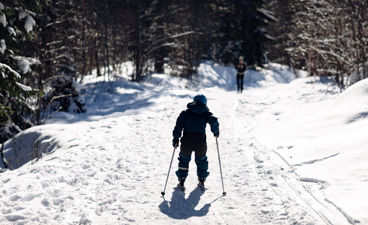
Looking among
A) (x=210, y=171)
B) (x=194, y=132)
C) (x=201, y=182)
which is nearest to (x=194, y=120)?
(x=194, y=132)

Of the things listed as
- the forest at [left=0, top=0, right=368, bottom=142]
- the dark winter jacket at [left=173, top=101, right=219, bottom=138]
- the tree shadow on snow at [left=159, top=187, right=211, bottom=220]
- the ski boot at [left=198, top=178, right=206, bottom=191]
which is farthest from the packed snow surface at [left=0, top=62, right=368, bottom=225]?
the forest at [left=0, top=0, right=368, bottom=142]

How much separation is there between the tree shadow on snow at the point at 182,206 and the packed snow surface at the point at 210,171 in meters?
0.02

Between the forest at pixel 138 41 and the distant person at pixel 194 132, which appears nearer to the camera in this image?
the distant person at pixel 194 132

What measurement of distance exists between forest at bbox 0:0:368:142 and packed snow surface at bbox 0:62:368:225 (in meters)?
1.41

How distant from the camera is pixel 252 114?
1289 cm

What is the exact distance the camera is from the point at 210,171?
22.6ft

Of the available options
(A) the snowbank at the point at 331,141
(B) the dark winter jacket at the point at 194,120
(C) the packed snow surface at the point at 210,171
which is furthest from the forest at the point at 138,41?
(A) the snowbank at the point at 331,141

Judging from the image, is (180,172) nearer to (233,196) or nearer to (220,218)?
(233,196)

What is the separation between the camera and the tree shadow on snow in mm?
4879

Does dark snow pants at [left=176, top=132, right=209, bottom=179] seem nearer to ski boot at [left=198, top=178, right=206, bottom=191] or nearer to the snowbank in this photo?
ski boot at [left=198, top=178, right=206, bottom=191]

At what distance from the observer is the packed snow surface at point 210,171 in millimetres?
4746

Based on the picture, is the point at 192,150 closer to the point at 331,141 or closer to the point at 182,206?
the point at 182,206

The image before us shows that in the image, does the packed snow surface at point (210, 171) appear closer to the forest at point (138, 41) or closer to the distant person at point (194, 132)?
the distant person at point (194, 132)

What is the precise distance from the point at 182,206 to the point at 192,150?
44.3 inches
